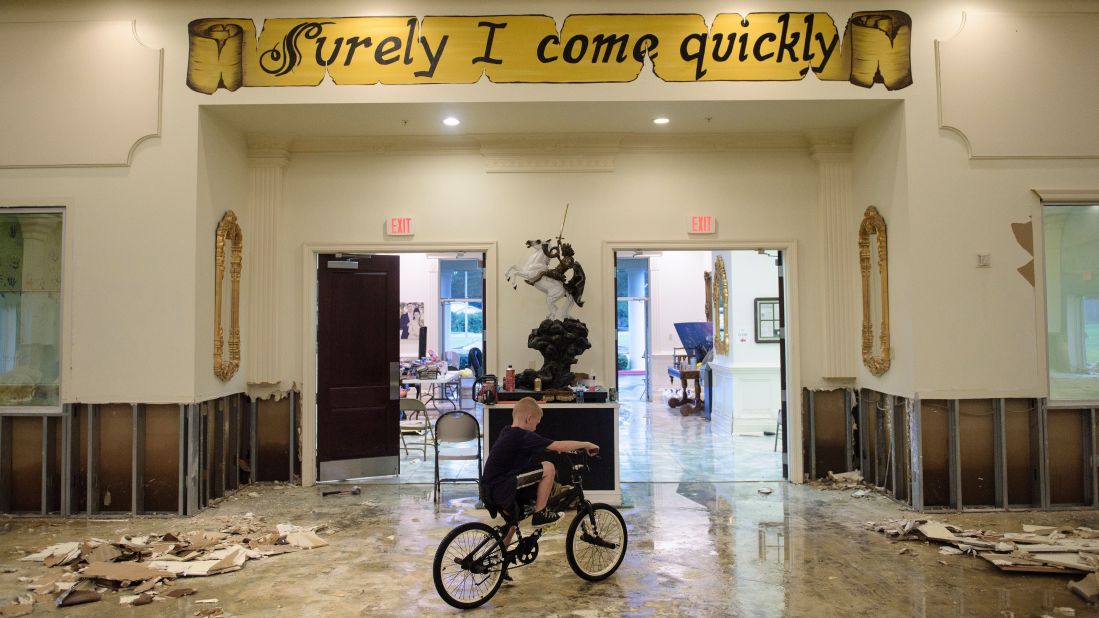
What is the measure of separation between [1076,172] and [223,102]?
736cm

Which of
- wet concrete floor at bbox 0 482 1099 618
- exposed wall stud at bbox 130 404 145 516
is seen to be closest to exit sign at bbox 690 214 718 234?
wet concrete floor at bbox 0 482 1099 618

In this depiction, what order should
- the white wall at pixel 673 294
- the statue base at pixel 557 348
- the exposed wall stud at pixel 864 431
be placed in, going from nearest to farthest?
1. the statue base at pixel 557 348
2. the exposed wall stud at pixel 864 431
3. the white wall at pixel 673 294

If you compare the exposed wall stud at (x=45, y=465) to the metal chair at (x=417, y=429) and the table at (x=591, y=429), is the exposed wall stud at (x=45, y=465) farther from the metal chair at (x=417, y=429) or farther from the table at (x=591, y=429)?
the table at (x=591, y=429)

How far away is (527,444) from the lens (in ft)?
12.7

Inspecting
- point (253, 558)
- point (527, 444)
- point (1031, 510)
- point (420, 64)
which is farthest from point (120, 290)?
point (1031, 510)

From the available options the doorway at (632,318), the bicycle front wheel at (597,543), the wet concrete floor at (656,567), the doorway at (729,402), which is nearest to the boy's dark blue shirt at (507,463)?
the bicycle front wheel at (597,543)

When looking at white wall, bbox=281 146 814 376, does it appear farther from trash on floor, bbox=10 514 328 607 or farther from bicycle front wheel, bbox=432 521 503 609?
bicycle front wheel, bbox=432 521 503 609

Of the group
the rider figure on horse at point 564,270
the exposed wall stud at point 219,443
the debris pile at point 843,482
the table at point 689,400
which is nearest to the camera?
the exposed wall stud at point 219,443

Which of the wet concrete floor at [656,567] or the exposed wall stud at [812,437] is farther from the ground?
the exposed wall stud at [812,437]

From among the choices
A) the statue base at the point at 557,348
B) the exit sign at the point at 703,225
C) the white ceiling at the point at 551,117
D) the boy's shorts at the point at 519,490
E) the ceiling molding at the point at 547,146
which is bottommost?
the boy's shorts at the point at 519,490

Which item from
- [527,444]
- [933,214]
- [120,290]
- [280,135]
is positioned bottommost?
[527,444]

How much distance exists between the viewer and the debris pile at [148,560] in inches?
159

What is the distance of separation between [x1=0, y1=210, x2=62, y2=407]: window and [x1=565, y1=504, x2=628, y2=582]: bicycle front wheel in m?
4.76

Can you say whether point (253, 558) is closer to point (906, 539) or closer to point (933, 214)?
point (906, 539)
